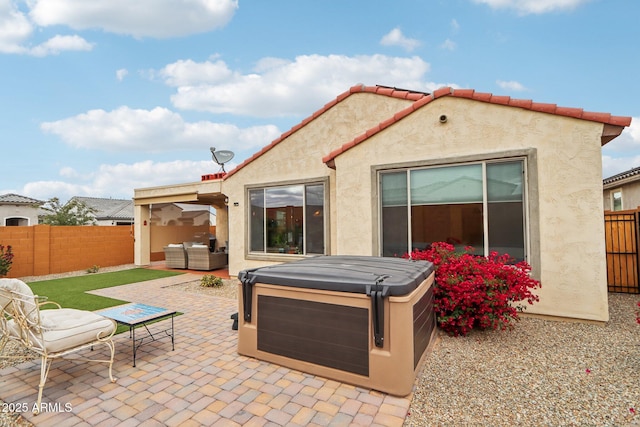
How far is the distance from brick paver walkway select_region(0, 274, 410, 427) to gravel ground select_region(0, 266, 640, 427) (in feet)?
1.43

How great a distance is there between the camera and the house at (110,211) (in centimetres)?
3183

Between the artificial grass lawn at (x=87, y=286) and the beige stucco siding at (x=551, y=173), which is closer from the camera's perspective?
the beige stucco siding at (x=551, y=173)

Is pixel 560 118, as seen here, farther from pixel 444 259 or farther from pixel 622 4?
pixel 622 4

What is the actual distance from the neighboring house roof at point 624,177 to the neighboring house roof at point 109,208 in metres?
39.9

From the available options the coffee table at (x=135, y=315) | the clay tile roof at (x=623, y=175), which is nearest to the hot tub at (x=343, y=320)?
the coffee table at (x=135, y=315)

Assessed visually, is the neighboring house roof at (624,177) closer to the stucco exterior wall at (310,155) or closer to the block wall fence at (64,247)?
the stucco exterior wall at (310,155)

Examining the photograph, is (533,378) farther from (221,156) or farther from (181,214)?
(181,214)

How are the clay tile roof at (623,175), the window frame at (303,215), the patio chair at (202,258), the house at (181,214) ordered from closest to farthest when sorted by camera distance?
the window frame at (303,215) < the patio chair at (202,258) < the clay tile roof at (623,175) < the house at (181,214)

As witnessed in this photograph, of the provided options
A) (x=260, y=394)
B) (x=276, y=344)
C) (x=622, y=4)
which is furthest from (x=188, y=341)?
(x=622, y=4)

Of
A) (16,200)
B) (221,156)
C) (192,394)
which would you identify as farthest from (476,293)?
(16,200)

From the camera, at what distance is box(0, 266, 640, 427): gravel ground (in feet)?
10.1

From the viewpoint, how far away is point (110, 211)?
115 feet

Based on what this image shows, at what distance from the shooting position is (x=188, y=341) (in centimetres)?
530

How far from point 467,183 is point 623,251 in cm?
578
